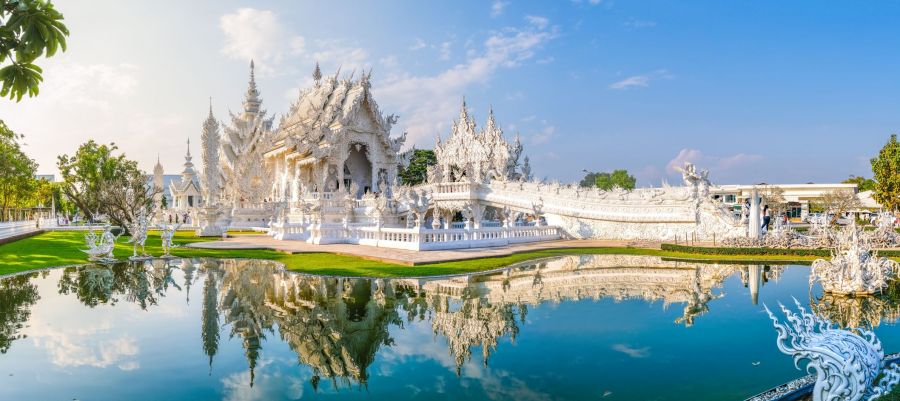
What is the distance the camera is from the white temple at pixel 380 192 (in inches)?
821

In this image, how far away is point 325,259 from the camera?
15273 mm

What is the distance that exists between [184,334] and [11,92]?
4640 mm

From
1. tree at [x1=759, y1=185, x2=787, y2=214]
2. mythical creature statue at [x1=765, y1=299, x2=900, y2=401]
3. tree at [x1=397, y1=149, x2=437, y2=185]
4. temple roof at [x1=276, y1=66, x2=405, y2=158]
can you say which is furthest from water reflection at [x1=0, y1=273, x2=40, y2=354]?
tree at [x1=759, y1=185, x2=787, y2=214]

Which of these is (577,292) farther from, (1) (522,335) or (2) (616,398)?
(2) (616,398)

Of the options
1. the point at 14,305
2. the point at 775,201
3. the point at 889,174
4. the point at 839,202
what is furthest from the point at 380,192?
the point at 839,202

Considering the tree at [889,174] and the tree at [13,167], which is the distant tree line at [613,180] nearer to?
the tree at [889,174]

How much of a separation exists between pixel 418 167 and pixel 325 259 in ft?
130

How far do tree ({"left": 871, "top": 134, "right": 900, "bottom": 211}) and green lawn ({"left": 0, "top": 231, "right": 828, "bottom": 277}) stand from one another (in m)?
20.6

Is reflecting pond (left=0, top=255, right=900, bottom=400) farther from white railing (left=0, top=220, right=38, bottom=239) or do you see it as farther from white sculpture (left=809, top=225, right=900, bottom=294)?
white railing (left=0, top=220, right=38, bottom=239)

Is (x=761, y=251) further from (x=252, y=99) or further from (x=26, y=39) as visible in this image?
(x=252, y=99)

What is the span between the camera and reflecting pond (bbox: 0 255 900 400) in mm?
5336

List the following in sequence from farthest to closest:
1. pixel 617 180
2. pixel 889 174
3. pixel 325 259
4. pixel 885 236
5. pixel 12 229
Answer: pixel 617 180 → pixel 889 174 → pixel 12 229 → pixel 885 236 → pixel 325 259

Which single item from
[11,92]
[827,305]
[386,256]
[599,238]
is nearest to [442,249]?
[386,256]

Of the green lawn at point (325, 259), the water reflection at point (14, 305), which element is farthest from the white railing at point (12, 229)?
the water reflection at point (14, 305)
